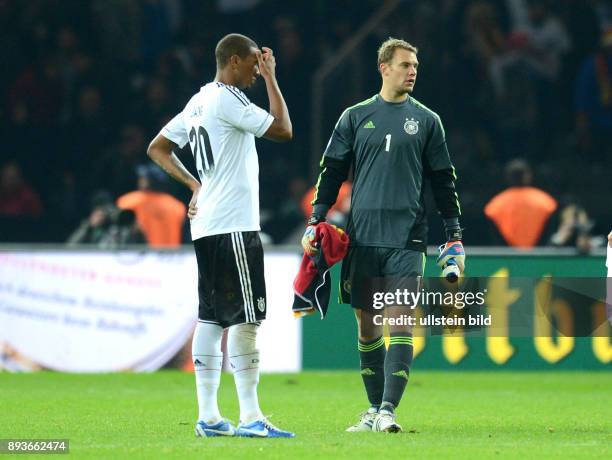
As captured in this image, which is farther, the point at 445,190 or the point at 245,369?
the point at 445,190

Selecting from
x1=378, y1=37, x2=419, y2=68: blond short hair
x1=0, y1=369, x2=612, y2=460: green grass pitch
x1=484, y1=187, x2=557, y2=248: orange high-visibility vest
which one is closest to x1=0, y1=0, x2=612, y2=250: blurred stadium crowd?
x1=484, y1=187, x2=557, y2=248: orange high-visibility vest

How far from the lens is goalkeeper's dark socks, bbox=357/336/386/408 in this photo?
827cm

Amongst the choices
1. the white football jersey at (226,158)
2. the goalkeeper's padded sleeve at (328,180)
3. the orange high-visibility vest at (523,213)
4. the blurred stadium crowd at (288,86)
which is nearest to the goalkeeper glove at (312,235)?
the goalkeeper's padded sleeve at (328,180)

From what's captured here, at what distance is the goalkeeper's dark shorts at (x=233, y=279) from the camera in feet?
24.7

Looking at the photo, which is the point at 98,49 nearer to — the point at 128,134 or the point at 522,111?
the point at 128,134

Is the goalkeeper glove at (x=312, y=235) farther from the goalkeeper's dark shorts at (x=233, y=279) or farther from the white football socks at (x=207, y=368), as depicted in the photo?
the white football socks at (x=207, y=368)

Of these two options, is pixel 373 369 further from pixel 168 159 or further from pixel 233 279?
pixel 168 159

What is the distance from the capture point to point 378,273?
8078 millimetres

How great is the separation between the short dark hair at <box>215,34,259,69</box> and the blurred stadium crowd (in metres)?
9.32

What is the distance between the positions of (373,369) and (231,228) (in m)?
1.30

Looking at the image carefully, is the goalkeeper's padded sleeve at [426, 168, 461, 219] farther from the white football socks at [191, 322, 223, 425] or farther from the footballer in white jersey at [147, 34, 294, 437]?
the white football socks at [191, 322, 223, 425]

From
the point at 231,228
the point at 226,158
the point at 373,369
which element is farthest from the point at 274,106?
the point at 373,369

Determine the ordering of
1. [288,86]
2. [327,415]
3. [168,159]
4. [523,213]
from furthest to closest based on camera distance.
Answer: [288,86] < [523,213] < [327,415] < [168,159]

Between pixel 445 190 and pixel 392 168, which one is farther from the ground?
pixel 392 168
